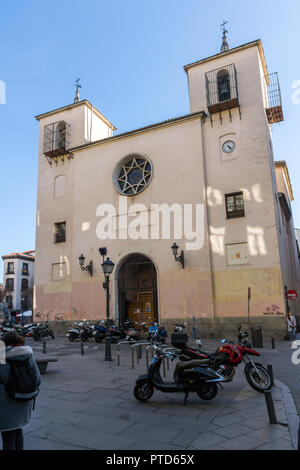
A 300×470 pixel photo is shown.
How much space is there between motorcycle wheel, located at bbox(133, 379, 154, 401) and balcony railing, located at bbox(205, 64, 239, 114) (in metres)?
16.1

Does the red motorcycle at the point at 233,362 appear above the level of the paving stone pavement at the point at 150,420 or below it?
above

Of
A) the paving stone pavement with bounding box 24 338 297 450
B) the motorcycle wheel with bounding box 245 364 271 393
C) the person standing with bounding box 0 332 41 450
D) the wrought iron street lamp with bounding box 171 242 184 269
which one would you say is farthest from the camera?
the wrought iron street lamp with bounding box 171 242 184 269

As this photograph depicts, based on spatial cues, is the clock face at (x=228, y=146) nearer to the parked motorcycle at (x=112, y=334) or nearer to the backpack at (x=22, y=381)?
the parked motorcycle at (x=112, y=334)

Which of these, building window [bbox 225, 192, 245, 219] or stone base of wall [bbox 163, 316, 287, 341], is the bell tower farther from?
stone base of wall [bbox 163, 316, 287, 341]

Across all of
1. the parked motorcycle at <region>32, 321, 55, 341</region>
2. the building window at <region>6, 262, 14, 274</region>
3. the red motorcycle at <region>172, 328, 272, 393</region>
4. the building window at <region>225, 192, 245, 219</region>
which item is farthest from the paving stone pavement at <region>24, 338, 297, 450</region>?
the building window at <region>6, 262, 14, 274</region>

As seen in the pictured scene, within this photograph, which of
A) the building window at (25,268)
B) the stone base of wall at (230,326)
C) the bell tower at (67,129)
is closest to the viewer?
the stone base of wall at (230,326)

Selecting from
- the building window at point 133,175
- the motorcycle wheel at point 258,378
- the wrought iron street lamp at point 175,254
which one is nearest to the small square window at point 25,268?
the building window at point 133,175

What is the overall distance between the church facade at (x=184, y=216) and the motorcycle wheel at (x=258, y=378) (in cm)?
855

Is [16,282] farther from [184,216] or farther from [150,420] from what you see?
[150,420]

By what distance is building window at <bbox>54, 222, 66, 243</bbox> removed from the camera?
22797 mm

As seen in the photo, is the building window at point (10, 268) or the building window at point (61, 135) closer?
the building window at point (61, 135)

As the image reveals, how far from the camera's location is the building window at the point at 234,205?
57.5 feet
